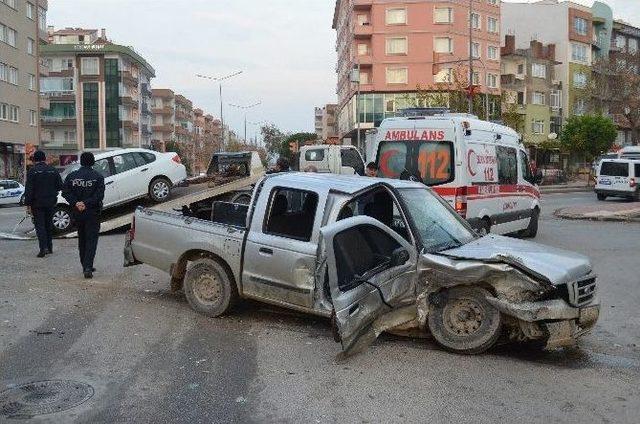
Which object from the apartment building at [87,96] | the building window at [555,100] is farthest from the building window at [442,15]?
the apartment building at [87,96]

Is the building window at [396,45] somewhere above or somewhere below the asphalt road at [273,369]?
above

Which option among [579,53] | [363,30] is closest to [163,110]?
[363,30]

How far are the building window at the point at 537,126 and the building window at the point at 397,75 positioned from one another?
17642mm

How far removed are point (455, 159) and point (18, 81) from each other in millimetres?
48021

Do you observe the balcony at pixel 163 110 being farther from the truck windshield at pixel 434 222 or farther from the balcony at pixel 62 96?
the truck windshield at pixel 434 222

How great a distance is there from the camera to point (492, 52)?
69.1 m

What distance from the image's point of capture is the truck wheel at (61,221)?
15078mm

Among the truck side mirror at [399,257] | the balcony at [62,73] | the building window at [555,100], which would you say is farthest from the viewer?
the balcony at [62,73]

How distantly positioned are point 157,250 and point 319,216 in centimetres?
236

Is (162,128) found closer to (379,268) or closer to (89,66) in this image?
(89,66)

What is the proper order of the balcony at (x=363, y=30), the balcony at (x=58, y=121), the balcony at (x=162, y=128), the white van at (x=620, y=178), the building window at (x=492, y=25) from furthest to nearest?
the balcony at (x=162, y=128), the balcony at (x=58, y=121), the building window at (x=492, y=25), the balcony at (x=363, y=30), the white van at (x=620, y=178)

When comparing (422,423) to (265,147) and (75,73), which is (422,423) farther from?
(265,147)

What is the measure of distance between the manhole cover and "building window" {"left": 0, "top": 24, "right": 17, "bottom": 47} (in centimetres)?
5037

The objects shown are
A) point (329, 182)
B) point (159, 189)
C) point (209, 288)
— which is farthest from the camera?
point (159, 189)
